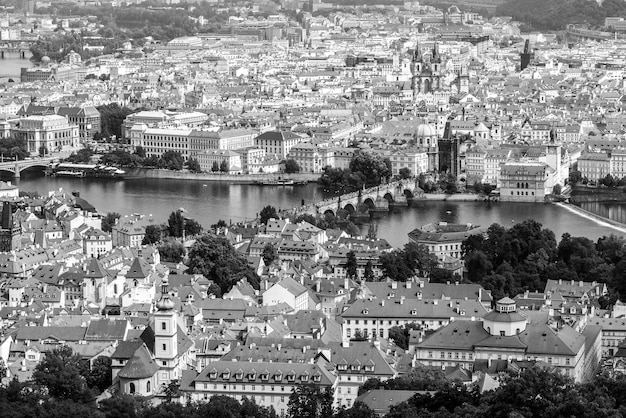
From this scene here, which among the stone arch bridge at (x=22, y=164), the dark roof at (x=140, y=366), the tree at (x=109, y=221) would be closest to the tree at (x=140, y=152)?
the stone arch bridge at (x=22, y=164)

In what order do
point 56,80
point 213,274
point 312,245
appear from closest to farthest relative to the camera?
point 213,274 < point 312,245 < point 56,80

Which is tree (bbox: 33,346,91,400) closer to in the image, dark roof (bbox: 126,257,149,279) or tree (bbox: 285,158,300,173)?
dark roof (bbox: 126,257,149,279)

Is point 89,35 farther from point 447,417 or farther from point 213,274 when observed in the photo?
point 447,417

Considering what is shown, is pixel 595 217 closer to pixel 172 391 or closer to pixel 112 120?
pixel 172 391

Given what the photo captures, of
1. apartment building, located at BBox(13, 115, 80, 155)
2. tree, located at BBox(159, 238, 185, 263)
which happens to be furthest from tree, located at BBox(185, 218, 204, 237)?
apartment building, located at BBox(13, 115, 80, 155)

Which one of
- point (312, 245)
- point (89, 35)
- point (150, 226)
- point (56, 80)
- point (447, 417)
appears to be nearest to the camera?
point (447, 417)

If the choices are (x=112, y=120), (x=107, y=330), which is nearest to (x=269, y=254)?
(x=107, y=330)

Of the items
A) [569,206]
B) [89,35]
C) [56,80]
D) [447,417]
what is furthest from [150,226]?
[89,35]
